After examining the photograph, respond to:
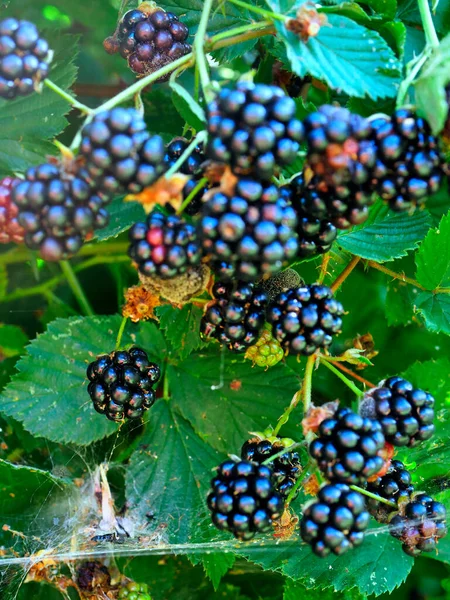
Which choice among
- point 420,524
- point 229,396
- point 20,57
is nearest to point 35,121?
point 20,57

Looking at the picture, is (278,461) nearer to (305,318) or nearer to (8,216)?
(305,318)

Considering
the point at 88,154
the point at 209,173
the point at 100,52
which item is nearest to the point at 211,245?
the point at 209,173

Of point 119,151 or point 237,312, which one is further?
point 237,312

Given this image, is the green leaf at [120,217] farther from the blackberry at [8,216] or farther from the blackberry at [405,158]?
the blackberry at [405,158]

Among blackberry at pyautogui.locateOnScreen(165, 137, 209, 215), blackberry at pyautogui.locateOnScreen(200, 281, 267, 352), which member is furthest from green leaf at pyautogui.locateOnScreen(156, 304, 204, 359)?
blackberry at pyautogui.locateOnScreen(165, 137, 209, 215)

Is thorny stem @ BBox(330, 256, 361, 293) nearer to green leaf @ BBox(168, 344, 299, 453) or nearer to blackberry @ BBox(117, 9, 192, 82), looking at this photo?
green leaf @ BBox(168, 344, 299, 453)

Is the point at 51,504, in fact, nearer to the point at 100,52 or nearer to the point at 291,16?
the point at 291,16

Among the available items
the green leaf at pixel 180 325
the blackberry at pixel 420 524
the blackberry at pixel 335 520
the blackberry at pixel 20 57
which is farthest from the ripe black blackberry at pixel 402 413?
the blackberry at pixel 20 57
